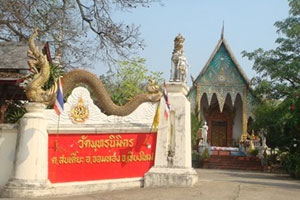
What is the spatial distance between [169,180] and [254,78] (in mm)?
17240

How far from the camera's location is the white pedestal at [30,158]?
25.6 feet

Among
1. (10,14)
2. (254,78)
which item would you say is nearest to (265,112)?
(254,78)

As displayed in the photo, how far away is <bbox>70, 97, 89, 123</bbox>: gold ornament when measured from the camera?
882 cm

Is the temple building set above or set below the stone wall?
above

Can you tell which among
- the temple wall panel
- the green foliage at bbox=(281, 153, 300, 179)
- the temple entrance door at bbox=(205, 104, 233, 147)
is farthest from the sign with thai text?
the temple wall panel

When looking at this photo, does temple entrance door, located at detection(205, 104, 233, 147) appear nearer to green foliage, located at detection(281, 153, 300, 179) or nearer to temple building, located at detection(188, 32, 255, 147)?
temple building, located at detection(188, 32, 255, 147)

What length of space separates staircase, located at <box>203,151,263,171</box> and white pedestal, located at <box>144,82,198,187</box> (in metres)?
14.7

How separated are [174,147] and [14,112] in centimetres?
650

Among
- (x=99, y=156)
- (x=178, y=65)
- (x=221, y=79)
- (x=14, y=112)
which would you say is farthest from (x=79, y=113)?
(x=221, y=79)

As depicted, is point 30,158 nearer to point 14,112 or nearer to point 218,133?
point 14,112

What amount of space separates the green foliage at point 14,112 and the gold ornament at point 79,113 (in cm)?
367

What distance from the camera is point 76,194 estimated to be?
27.8 ft

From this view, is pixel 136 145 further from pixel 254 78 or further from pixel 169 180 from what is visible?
pixel 254 78

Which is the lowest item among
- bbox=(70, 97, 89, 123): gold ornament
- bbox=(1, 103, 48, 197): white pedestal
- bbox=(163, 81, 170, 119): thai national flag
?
bbox=(1, 103, 48, 197): white pedestal
